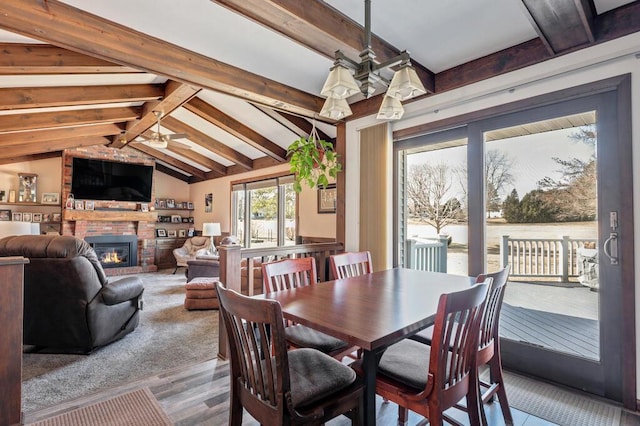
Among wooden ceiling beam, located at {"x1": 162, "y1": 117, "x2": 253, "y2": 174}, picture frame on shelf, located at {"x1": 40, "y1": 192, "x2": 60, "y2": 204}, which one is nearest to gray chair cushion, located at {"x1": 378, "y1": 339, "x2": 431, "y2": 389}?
wooden ceiling beam, located at {"x1": 162, "y1": 117, "x2": 253, "y2": 174}

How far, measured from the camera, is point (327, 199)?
5.17m

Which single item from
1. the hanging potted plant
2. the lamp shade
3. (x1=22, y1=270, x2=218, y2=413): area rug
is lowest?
(x1=22, y1=270, x2=218, y2=413): area rug

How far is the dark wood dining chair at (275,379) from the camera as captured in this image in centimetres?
109

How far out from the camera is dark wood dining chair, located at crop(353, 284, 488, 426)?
1196 millimetres

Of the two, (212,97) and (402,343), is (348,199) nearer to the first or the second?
(402,343)

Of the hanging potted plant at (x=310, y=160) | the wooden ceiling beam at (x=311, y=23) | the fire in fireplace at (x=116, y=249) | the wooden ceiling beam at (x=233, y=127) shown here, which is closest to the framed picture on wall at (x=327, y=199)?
the wooden ceiling beam at (x=233, y=127)

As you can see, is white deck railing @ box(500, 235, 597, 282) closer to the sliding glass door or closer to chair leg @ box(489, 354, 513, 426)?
the sliding glass door

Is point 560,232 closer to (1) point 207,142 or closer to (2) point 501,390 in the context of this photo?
(2) point 501,390

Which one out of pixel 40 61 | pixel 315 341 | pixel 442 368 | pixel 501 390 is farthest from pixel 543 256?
pixel 40 61

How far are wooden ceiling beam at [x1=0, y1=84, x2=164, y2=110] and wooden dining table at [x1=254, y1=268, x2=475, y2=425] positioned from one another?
13.2 ft

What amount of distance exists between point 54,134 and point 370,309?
7.03 meters

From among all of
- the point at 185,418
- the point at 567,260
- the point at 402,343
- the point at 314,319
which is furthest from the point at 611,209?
the point at 185,418

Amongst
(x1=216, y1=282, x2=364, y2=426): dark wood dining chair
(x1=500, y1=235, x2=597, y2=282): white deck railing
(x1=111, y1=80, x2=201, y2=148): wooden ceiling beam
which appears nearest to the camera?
(x1=216, y1=282, x2=364, y2=426): dark wood dining chair

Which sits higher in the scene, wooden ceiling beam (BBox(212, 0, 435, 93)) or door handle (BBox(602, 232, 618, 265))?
wooden ceiling beam (BBox(212, 0, 435, 93))
